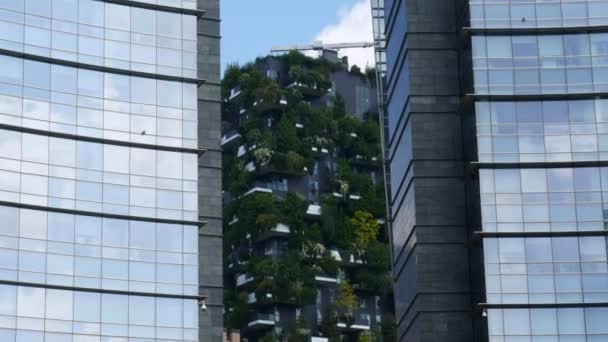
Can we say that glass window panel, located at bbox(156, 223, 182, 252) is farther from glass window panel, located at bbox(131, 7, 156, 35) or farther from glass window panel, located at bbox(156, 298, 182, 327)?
glass window panel, located at bbox(131, 7, 156, 35)

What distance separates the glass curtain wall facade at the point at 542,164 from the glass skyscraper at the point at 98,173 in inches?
546

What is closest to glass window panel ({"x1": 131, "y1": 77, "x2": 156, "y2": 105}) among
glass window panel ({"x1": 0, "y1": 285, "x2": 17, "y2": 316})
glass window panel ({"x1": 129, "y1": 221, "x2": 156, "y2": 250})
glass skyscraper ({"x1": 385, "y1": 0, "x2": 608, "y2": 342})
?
glass window panel ({"x1": 129, "y1": 221, "x2": 156, "y2": 250})

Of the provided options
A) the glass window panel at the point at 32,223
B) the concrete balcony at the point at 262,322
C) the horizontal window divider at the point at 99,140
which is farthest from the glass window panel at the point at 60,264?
the concrete balcony at the point at 262,322

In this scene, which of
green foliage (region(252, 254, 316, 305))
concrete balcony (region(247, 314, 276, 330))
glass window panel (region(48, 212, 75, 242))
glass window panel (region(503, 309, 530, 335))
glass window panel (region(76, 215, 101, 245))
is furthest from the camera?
concrete balcony (region(247, 314, 276, 330))

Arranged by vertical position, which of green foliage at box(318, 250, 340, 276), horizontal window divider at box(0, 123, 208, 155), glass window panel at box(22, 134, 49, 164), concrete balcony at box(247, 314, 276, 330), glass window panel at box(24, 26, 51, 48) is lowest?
glass window panel at box(22, 134, 49, 164)

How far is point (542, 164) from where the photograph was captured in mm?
73688

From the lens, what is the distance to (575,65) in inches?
2960

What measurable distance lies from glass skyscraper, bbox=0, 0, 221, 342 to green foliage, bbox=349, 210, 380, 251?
313 feet

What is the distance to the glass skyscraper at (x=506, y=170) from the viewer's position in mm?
72062

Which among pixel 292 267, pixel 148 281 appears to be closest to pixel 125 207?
pixel 148 281

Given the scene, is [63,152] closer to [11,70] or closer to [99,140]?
[99,140]

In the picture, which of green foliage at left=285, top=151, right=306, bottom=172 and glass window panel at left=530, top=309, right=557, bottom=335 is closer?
glass window panel at left=530, top=309, right=557, bottom=335

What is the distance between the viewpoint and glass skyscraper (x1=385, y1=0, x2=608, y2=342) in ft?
236

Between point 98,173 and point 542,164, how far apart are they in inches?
826
